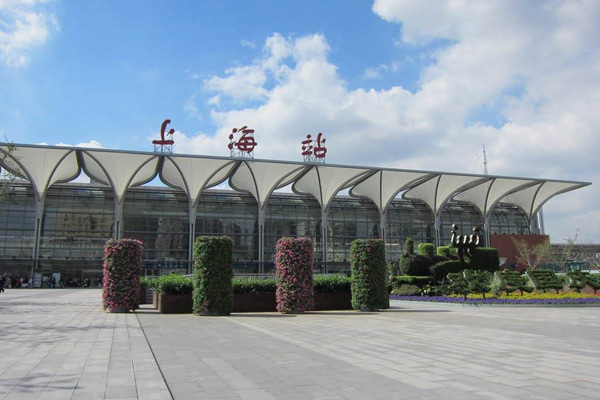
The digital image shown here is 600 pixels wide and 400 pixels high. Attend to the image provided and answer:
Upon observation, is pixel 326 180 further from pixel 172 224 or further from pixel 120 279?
pixel 120 279

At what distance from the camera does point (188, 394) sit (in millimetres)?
5215

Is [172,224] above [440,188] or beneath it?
beneath

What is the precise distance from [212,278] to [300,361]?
30.6 ft

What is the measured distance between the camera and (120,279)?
17.0 meters

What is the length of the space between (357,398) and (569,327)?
9.46m

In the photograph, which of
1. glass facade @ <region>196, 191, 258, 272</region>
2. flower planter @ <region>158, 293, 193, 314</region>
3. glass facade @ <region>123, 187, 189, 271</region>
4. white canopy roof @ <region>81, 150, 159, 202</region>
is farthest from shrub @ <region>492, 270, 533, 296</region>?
glass facade @ <region>123, 187, 189, 271</region>

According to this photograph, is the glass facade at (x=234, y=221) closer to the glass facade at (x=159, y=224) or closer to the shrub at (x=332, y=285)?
the glass facade at (x=159, y=224)

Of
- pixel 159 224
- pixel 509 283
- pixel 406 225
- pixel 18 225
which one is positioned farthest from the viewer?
pixel 406 225

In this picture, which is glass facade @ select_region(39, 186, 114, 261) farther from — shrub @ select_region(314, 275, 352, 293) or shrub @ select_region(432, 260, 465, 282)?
shrub @ select_region(432, 260, 465, 282)

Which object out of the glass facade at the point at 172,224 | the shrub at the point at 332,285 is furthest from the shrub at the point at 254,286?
the glass facade at the point at 172,224

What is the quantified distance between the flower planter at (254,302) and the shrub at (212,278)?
1879 mm

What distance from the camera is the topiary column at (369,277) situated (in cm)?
1766

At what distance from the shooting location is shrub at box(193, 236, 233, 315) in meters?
16.1

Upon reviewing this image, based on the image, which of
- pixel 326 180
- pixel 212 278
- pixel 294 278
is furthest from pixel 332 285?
pixel 326 180
